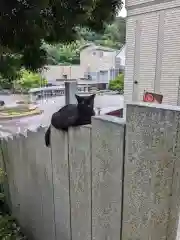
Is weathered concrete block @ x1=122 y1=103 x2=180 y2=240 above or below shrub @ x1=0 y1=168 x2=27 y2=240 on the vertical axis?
above

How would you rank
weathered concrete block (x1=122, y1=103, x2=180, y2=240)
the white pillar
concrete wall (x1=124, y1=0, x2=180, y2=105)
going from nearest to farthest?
weathered concrete block (x1=122, y1=103, x2=180, y2=240) → the white pillar → concrete wall (x1=124, y1=0, x2=180, y2=105)

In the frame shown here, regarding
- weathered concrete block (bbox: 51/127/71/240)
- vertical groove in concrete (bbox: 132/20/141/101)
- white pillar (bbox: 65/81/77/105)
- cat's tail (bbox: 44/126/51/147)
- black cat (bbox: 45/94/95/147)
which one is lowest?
weathered concrete block (bbox: 51/127/71/240)

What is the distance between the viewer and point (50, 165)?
1930 mm

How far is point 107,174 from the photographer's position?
1.33 m

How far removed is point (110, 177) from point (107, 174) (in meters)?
0.03

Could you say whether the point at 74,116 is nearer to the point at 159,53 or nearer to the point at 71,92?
the point at 71,92

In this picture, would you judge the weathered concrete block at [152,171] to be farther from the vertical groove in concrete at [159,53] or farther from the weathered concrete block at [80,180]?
the vertical groove in concrete at [159,53]

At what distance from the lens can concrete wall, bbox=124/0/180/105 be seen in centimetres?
274

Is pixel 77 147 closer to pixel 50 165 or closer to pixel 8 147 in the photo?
pixel 50 165

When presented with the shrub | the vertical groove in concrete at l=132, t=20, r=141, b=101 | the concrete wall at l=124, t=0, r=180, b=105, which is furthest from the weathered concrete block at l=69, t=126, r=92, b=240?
the vertical groove in concrete at l=132, t=20, r=141, b=101

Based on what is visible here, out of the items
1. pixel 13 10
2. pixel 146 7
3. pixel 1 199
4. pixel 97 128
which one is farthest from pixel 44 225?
pixel 146 7

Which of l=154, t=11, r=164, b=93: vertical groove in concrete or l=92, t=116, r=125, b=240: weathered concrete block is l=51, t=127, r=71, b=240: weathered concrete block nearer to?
l=92, t=116, r=125, b=240: weathered concrete block

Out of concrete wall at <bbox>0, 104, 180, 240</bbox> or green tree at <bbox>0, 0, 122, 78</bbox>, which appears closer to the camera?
concrete wall at <bbox>0, 104, 180, 240</bbox>

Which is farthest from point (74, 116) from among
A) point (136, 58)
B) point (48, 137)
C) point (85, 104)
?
point (136, 58)
